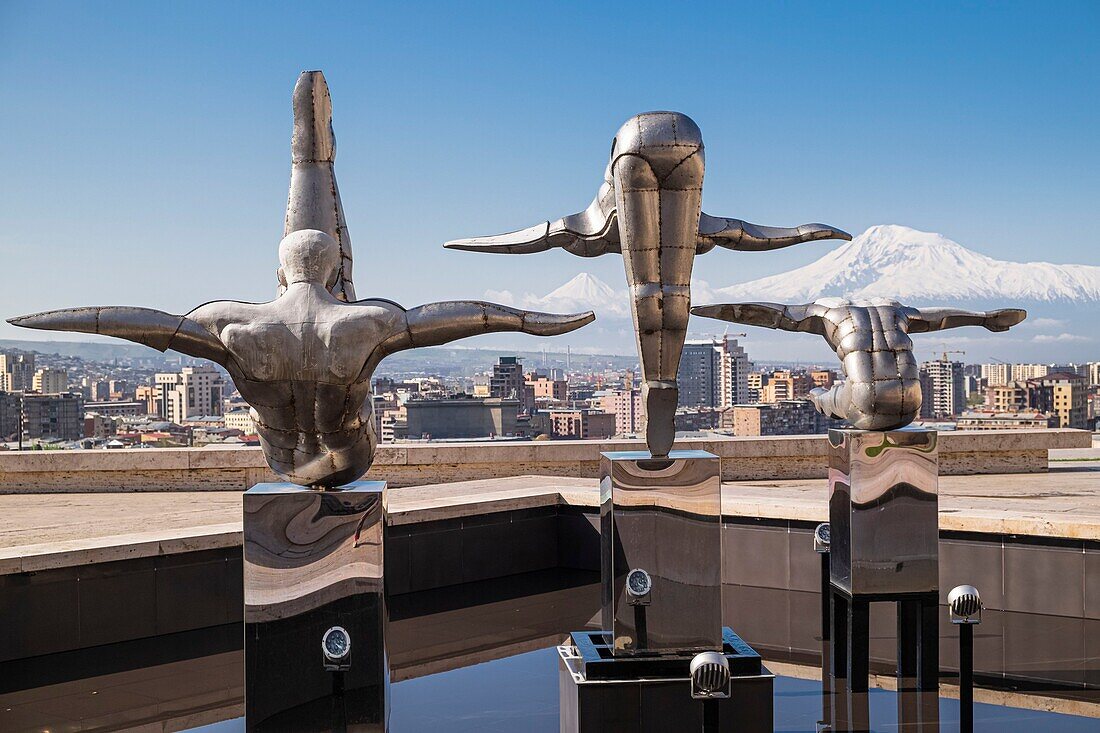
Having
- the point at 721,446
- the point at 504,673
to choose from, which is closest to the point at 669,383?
the point at 504,673

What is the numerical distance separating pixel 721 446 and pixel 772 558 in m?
4.15

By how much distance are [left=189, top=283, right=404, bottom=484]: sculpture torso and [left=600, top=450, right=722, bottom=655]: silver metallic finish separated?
1441mm

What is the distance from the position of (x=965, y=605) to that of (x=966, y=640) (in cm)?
16

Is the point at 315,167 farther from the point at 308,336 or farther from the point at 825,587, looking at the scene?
the point at 825,587

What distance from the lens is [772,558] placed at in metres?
8.60

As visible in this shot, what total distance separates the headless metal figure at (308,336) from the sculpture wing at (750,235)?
1778mm

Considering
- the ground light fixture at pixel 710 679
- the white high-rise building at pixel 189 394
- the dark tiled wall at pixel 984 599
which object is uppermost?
the white high-rise building at pixel 189 394

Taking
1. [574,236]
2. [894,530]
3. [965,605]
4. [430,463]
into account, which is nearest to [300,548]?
[574,236]

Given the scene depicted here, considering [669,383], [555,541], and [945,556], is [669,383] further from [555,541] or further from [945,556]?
[555,541]

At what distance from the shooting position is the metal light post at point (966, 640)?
4.99m

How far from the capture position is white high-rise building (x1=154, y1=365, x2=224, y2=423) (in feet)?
104

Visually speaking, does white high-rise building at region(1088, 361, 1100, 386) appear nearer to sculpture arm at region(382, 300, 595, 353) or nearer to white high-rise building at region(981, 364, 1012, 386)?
white high-rise building at region(981, 364, 1012, 386)

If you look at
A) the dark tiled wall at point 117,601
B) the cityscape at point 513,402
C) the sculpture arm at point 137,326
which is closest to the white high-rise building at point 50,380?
the cityscape at point 513,402

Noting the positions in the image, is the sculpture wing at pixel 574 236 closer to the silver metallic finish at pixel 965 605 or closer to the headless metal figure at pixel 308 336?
the headless metal figure at pixel 308 336
